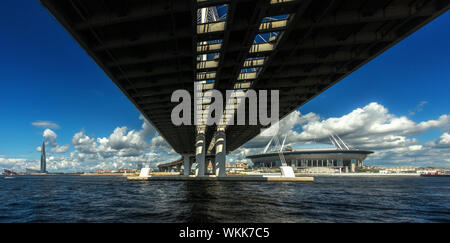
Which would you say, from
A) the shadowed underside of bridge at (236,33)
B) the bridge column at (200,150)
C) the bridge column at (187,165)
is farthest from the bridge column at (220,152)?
the bridge column at (187,165)

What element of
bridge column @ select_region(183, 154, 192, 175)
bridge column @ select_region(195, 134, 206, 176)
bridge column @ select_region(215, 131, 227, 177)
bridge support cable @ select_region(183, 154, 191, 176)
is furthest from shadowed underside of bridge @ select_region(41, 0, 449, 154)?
bridge column @ select_region(183, 154, 192, 175)

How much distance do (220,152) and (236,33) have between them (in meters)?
34.1

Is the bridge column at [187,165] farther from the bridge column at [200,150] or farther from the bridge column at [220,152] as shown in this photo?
the bridge column at [220,152]

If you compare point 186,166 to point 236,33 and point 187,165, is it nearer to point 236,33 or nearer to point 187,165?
point 187,165

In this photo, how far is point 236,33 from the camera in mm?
16609

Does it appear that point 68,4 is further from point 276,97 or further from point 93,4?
point 276,97

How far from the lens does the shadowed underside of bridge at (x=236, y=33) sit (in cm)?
1341

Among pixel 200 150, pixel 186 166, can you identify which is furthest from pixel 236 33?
pixel 186 166

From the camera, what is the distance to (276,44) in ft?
56.0

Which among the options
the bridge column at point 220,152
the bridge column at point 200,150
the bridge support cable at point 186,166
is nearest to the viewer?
the bridge column at point 220,152

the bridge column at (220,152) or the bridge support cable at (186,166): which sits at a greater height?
the bridge column at (220,152)

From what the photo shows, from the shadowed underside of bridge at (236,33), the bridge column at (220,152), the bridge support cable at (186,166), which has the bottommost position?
the bridge support cable at (186,166)

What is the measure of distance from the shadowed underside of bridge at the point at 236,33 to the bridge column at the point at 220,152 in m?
23.0
